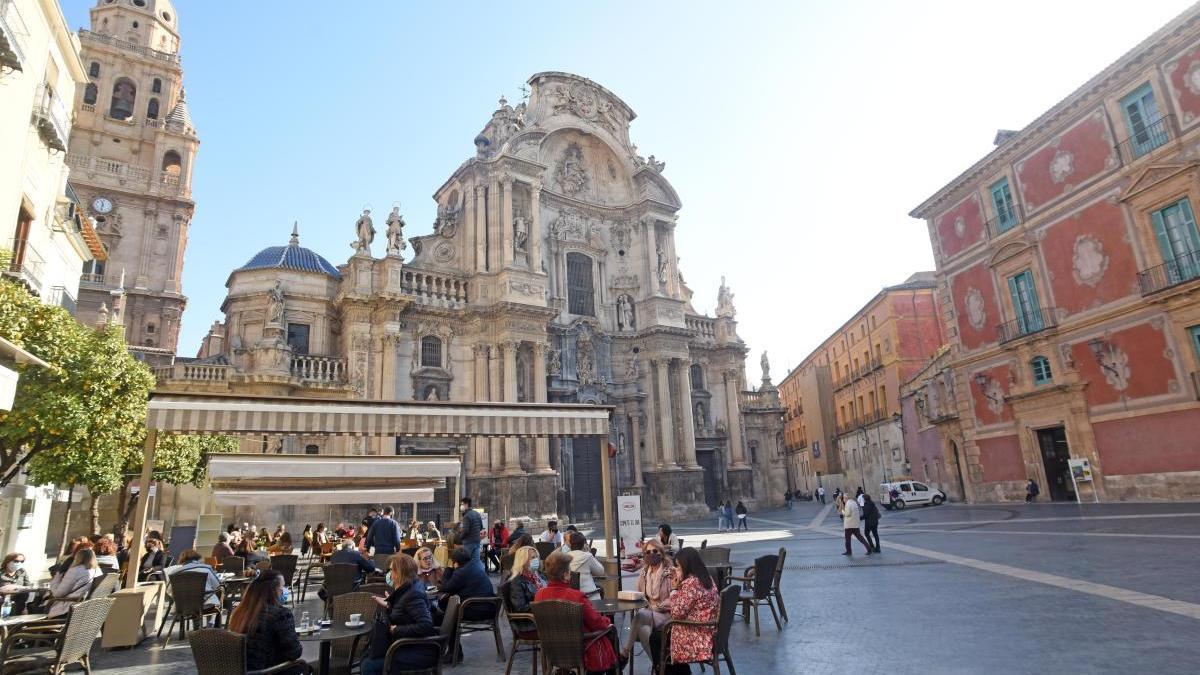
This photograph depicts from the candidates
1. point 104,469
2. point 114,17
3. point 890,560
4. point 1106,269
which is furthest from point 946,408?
point 114,17

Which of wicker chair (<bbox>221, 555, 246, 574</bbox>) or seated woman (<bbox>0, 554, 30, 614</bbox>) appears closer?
seated woman (<bbox>0, 554, 30, 614</bbox>)

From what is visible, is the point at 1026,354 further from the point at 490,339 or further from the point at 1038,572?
the point at 490,339

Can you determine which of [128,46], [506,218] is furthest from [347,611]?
[128,46]

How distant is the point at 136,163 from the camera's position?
128ft

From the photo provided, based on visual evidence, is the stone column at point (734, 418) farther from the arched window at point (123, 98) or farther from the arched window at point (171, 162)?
the arched window at point (123, 98)

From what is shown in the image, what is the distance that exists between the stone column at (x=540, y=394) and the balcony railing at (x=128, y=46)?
34698 millimetres

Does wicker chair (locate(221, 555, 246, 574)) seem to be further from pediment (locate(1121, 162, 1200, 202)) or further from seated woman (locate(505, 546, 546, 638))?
pediment (locate(1121, 162, 1200, 202))

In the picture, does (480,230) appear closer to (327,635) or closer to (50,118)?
(50,118)

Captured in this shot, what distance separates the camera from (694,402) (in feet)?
115

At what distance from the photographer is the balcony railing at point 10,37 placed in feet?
38.4

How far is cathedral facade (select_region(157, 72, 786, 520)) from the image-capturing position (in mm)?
25750

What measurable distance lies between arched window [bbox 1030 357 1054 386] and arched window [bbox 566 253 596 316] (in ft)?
62.5

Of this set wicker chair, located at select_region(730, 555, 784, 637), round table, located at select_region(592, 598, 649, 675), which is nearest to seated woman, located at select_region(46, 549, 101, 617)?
round table, located at select_region(592, 598, 649, 675)

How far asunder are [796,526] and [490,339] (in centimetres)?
1461
